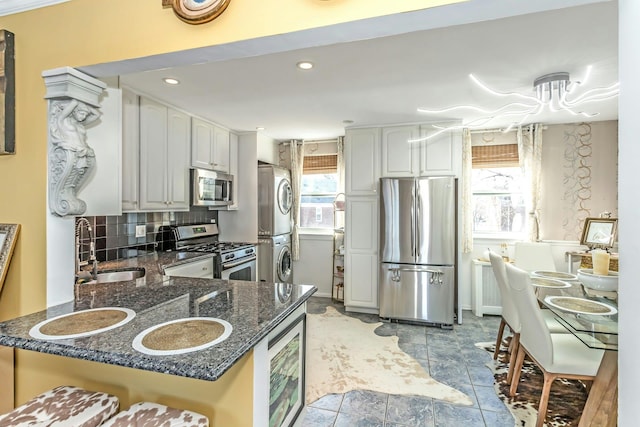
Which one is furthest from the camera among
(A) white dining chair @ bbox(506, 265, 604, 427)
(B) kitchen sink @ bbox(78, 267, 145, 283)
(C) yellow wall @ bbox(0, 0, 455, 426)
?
(B) kitchen sink @ bbox(78, 267, 145, 283)

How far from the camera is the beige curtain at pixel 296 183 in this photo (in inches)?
194

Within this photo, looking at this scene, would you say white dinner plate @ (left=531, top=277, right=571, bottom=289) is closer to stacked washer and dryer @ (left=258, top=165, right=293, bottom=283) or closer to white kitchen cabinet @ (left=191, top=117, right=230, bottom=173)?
stacked washer and dryer @ (left=258, top=165, right=293, bottom=283)

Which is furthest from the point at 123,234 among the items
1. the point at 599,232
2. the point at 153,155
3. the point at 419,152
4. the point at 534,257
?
the point at 599,232

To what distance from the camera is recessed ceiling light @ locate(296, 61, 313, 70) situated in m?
2.31

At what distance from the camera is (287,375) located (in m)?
1.71

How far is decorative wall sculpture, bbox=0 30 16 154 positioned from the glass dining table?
3.05 meters

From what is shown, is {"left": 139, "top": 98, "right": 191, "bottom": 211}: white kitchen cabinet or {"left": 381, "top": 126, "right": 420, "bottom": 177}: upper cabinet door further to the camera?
{"left": 381, "top": 126, "right": 420, "bottom": 177}: upper cabinet door

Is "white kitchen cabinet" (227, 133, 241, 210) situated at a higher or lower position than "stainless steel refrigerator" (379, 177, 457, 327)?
higher

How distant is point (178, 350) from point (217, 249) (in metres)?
2.53

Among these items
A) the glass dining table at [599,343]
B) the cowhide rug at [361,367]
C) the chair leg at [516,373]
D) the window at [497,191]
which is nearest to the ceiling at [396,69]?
the window at [497,191]

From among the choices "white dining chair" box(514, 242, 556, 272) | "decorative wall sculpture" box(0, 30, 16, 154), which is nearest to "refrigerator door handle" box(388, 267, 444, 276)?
"white dining chair" box(514, 242, 556, 272)

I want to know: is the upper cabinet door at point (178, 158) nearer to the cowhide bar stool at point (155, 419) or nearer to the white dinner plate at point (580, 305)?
the cowhide bar stool at point (155, 419)

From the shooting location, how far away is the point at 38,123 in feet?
5.05

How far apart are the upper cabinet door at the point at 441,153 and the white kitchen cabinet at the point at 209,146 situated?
2.48 m
